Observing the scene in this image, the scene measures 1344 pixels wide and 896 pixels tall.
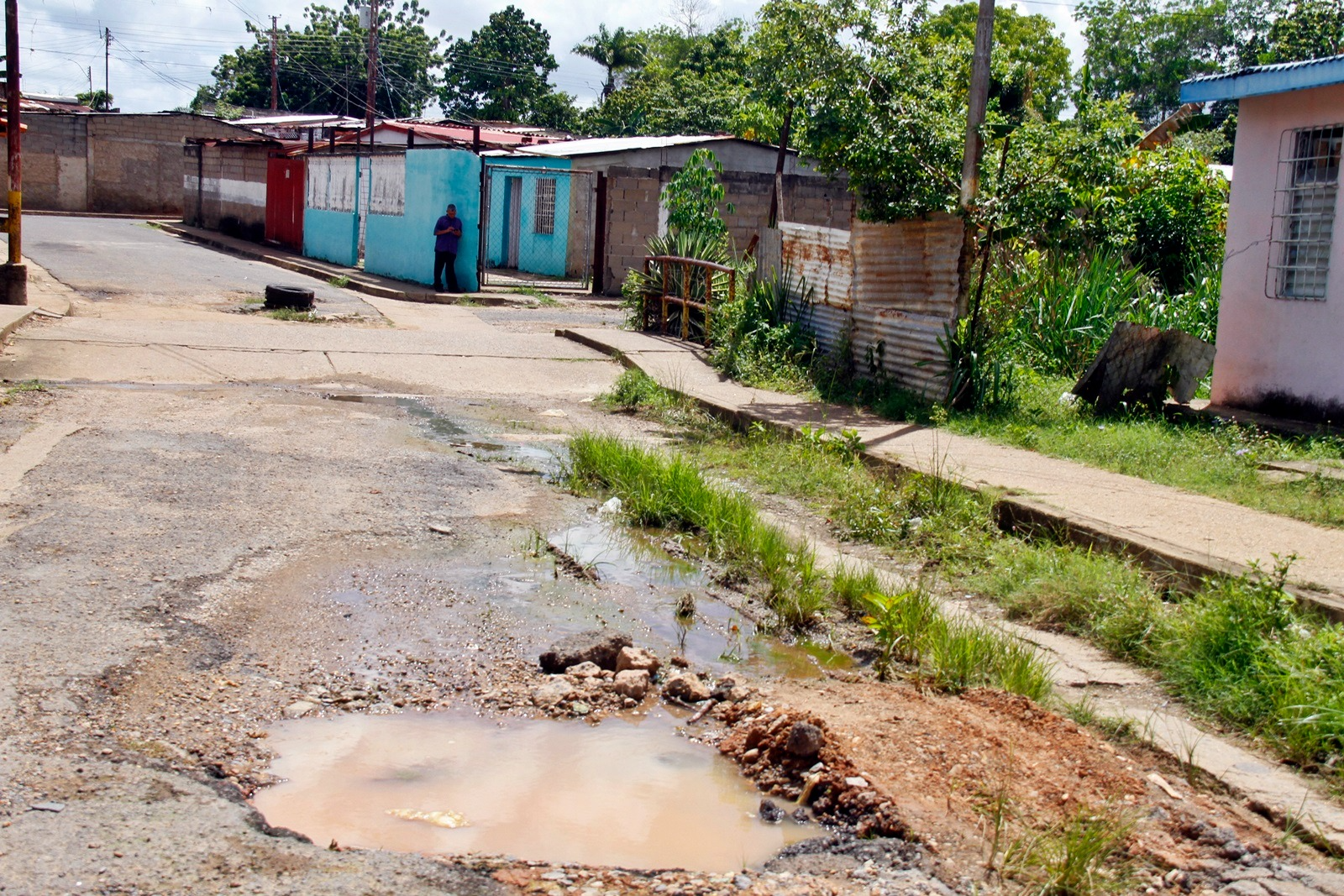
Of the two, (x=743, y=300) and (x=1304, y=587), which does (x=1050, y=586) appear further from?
(x=743, y=300)

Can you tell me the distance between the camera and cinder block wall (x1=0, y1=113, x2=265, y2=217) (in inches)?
1665

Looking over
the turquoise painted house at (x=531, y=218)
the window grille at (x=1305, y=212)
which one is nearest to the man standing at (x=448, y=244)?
the turquoise painted house at (x=531, y=218)

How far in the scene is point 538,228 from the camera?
26.3m

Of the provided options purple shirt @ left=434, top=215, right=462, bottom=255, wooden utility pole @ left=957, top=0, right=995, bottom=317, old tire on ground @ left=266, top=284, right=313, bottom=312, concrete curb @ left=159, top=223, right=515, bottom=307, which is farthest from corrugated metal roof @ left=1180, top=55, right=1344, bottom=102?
purple shirt @ left=434, top=215, right=462, bottom=255

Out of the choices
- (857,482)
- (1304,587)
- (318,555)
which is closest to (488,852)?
(318,555)

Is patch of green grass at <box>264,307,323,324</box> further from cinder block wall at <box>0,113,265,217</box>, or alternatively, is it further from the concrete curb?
cinder block wall at <box>0,113,265,217</box>

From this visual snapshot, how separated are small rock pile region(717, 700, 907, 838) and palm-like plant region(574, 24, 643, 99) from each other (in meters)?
58.0

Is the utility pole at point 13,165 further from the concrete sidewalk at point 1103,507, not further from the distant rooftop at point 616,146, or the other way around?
the distant rooftop at point 616,146

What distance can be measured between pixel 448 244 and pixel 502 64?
185 feet

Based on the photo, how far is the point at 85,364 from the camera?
11039 mm

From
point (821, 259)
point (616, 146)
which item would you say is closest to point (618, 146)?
point (616, 146)

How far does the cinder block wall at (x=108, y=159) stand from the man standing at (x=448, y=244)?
2481 cm

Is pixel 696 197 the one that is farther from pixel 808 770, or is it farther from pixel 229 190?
pixel 229 190

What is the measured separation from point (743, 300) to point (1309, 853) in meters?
10.0
